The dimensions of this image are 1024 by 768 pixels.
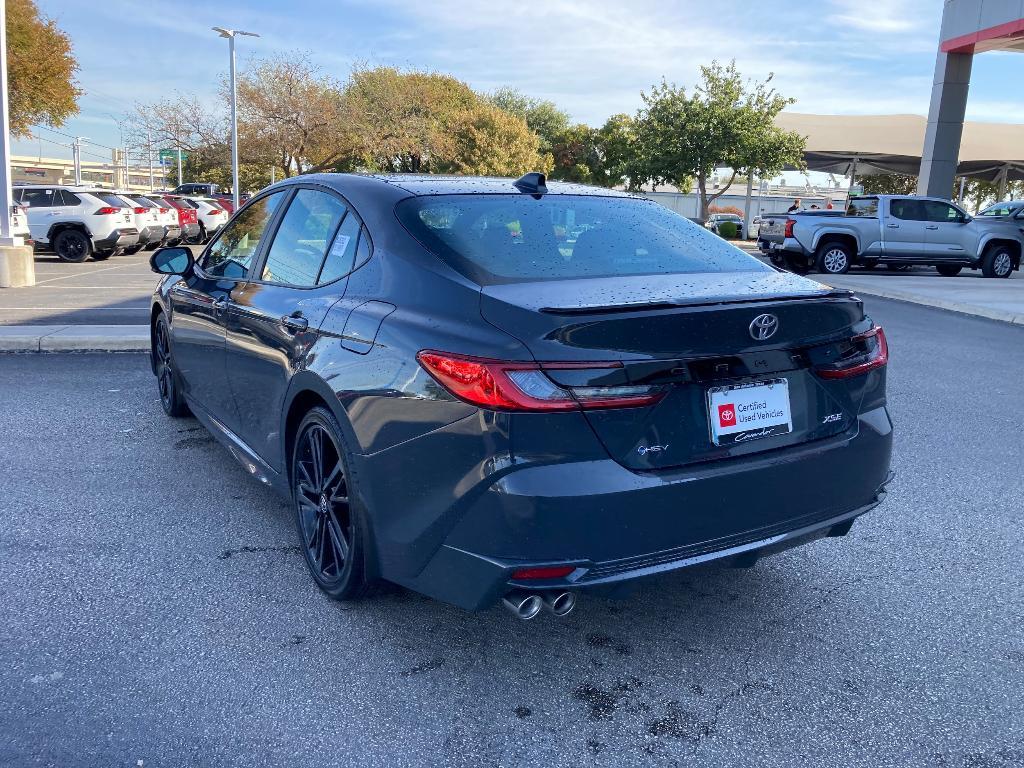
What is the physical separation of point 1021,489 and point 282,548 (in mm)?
3935

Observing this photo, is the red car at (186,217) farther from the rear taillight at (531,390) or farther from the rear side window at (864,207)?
the rear taillight at (531,390)

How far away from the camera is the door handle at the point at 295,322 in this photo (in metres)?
3.35

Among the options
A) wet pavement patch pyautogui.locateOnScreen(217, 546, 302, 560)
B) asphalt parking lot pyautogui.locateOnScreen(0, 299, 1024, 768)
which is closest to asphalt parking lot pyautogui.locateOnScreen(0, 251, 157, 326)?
asphalt parking lot pyautogui.locateOnScreen(0, 299, 1024, 768)

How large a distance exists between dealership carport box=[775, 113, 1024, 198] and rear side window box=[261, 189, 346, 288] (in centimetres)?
3589

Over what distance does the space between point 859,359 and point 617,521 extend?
117cm

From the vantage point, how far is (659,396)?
2545mm

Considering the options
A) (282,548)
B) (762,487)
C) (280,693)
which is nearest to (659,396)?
(762,487)

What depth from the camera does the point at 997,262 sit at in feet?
66.0

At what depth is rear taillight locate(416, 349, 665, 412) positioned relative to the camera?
243cm

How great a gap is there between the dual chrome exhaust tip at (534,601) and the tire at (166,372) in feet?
11.8

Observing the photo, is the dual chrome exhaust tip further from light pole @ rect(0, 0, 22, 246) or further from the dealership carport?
the dealership carport

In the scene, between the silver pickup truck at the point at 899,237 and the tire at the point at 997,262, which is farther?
the tire at the point at 997,262

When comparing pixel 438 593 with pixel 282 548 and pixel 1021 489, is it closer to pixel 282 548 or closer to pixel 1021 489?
pixel 282 548

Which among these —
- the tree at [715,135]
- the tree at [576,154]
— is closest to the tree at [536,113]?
the tree at [576,154]
